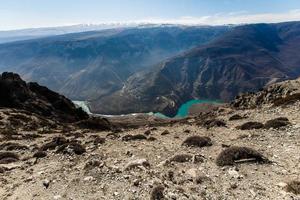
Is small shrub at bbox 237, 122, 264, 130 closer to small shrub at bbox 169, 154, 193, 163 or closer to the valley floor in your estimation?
the valley floor

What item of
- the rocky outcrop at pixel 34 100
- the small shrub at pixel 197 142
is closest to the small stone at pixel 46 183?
the small shrub at pixel 197 142

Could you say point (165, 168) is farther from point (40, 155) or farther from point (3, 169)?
point (3, 169)

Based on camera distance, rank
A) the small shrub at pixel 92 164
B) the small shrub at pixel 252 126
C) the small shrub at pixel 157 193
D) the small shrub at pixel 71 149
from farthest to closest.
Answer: the small shrub at pixel 252 126, the small shrub at pixel 71 149, the small shrub at pixel 92 164, the small shrub at pixel 157 193

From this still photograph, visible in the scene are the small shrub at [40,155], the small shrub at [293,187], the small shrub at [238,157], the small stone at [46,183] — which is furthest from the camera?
the small shrub at [40,155]

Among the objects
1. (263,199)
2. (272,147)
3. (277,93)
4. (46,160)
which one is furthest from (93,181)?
(277,93)

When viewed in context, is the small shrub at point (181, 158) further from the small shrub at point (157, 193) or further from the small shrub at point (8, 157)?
the small shrub at point (8, 157)

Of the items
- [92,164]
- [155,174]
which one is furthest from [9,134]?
[155,174]

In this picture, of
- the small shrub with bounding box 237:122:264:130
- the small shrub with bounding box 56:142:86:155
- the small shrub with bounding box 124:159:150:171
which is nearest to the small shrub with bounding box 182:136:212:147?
the small shrub with bounding box 124:159:150:171
